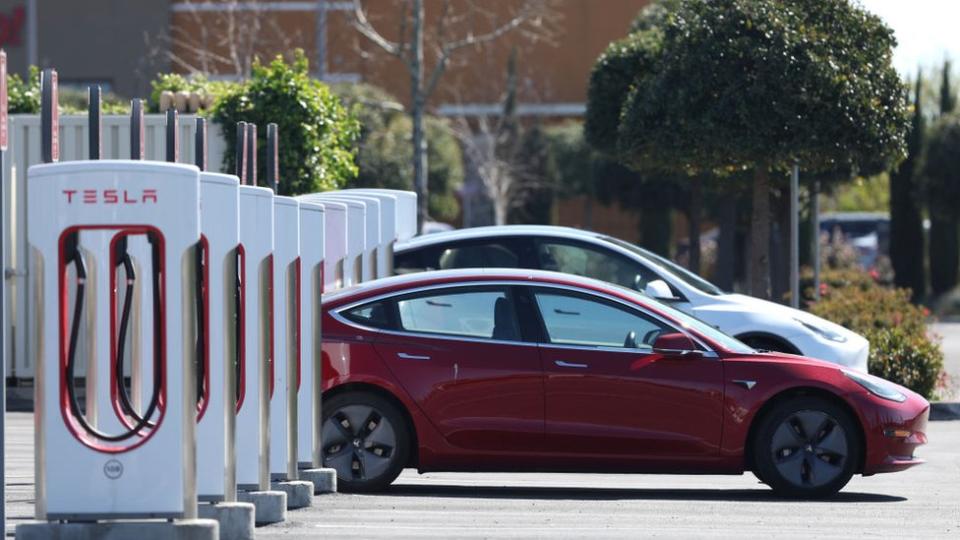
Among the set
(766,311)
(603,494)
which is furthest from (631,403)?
(766,311)

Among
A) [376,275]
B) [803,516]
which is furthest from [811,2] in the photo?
[803,516]

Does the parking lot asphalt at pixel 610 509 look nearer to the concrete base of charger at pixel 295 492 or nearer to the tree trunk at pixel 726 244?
the concrete base of charger at pixel 295 492

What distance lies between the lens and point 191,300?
25.6ft

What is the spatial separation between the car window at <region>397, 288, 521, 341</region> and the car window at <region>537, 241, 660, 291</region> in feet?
14.1

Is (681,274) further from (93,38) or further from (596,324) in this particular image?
(93,38)

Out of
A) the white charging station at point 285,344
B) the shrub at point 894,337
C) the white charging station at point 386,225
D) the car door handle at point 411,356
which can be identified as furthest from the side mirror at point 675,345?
the shrub at point 894,337

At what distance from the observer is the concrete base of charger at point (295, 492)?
992 cm

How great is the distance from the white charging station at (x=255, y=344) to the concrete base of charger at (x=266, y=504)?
0.08 metres

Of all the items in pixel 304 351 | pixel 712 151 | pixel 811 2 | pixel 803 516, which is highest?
pixel 811 2

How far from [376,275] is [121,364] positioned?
6527 mm

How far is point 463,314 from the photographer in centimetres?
1132

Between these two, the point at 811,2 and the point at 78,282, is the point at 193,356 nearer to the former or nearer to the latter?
the point at 78,282

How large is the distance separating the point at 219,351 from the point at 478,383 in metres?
2.95

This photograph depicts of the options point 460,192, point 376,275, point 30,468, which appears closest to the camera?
point 30,468
